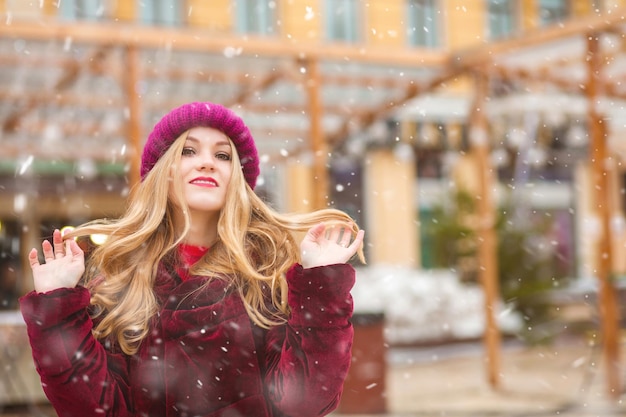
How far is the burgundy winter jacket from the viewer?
1.70 metres

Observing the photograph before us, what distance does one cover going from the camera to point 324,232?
1.80 meters

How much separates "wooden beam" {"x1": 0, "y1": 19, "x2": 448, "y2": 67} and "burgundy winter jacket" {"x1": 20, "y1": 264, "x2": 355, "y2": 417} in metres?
4.33

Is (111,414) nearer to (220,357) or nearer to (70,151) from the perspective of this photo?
(220,357)

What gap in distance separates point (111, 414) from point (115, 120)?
825 cm

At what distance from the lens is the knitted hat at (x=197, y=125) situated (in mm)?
1938

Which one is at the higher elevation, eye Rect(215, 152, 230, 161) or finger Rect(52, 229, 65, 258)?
eye Rect(215, 152, 230, 161)

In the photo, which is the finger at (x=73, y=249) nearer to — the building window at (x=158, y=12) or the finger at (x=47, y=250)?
the finger at (x=47, y=250)

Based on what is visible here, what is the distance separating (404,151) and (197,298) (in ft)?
50.2

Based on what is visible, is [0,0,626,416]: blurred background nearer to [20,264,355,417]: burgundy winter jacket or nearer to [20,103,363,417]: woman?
[20,103,363,417]: woman

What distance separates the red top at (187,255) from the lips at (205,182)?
156mm

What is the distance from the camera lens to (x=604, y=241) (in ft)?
21.6

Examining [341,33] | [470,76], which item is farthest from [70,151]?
[341,33]

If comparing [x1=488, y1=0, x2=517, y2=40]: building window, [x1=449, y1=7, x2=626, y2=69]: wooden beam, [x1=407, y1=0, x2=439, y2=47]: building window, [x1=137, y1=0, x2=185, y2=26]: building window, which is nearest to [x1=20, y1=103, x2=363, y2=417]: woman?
[x1=449, y1=7, x2=626, y2=69]: wooden beam

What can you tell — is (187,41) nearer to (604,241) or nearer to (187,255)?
(604,241)
